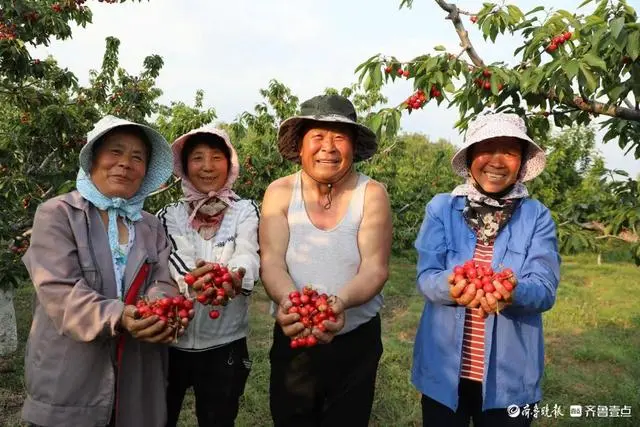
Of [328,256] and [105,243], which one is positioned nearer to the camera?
[105,243]

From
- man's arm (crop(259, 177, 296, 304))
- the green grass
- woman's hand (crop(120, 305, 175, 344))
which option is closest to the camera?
woman's hand (crop(120, 305, 175, 344))

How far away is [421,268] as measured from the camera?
2021 millimetres

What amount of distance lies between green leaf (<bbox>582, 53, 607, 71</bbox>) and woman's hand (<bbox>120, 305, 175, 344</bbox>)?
81.2 inches

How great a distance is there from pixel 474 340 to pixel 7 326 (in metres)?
4.87

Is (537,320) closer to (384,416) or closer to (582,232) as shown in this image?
(582,232)

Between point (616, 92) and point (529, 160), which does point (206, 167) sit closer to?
point (529, 160)

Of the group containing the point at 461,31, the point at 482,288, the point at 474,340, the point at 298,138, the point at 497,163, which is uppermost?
the point at 461,31

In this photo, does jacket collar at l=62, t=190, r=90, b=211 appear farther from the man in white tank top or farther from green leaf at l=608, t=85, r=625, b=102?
green leaf at l=608, t=85, r=625, b=102

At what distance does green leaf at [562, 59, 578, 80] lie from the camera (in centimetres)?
223

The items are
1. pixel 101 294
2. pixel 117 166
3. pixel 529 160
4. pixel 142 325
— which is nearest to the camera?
pixel 142 325

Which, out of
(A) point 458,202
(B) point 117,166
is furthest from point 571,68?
(B) point 117,166

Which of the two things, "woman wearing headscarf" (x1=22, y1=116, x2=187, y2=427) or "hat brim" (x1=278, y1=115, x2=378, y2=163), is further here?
"hat brim" (x1=278, y1=115, x2=378, y2=163)

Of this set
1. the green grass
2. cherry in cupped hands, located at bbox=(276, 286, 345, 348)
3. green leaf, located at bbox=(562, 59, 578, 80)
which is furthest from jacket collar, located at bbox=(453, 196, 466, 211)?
the green grass

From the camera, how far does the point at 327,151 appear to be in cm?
204
